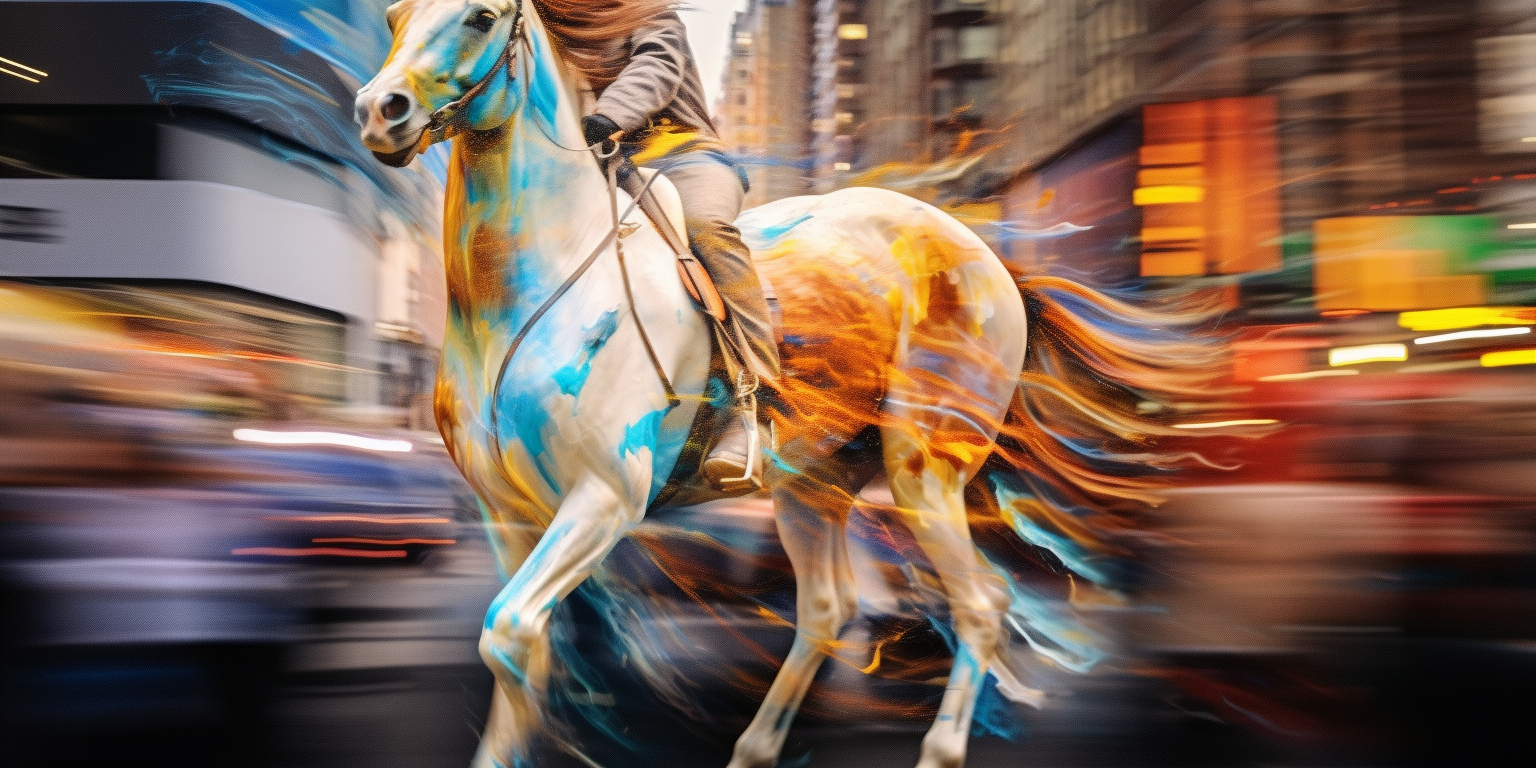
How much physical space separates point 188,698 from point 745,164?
2.70 m

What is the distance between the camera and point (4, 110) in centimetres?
352

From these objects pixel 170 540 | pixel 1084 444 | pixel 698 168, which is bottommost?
pixel 170 540

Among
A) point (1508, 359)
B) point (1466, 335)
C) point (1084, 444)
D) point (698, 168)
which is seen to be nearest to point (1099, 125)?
point (1084, 444)

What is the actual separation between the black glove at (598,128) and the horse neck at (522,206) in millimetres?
143

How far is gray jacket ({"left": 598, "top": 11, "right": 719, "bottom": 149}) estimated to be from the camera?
8.61 ft

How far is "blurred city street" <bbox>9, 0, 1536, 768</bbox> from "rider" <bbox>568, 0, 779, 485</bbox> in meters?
0.11

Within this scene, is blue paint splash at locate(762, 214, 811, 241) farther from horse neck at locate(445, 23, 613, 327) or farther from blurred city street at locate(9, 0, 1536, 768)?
horse neck at locate(445, 23, 613, 327)

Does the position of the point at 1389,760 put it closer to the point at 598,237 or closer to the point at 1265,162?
the point at 1265,162

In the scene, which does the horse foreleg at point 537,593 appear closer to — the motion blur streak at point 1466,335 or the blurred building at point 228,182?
the blurred building at point 228,182

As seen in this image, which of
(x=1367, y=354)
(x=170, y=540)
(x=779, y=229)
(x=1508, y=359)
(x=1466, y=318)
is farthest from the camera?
(x=1466, y=318)

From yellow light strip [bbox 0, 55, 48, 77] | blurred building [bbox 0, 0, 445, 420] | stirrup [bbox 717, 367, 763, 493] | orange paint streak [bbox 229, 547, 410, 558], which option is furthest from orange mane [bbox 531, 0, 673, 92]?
orange paint streak [bbox 229, 547, 410, 558]

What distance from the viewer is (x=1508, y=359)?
4.83 m

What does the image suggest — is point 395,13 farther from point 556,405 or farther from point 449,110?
point 556,405

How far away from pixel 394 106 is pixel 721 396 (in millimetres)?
1077
